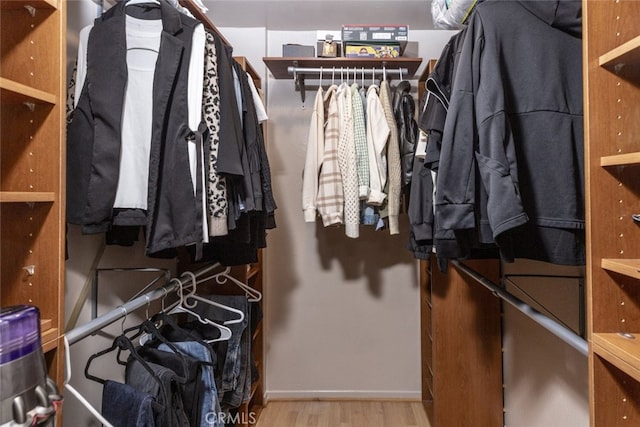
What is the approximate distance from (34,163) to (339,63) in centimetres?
167

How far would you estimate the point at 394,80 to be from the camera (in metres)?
2.36

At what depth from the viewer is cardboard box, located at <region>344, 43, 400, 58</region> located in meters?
2.10

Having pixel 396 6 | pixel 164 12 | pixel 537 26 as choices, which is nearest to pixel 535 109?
pixel 537 26

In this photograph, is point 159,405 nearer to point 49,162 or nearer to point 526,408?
point 49,162

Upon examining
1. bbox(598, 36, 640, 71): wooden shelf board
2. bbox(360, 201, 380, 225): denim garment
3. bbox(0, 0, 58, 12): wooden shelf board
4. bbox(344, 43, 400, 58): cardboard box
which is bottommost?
bbox(360, 201, 380, 225): denim garment

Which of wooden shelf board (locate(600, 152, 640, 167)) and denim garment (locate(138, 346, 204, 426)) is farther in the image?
denim garment (locate(138, 346, 204, 426))

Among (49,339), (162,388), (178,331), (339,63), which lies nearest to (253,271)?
(178,331)

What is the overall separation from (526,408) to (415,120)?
1.43 m

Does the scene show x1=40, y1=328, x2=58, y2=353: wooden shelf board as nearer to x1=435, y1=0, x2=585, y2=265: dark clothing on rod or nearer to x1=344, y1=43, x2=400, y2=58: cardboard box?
x1=435, y1=0, x2=585, y2=265: dark clothing on rod

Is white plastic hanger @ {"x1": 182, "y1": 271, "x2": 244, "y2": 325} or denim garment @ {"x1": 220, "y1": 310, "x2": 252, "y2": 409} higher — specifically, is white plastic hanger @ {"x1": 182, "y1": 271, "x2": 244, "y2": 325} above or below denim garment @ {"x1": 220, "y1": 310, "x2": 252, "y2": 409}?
above

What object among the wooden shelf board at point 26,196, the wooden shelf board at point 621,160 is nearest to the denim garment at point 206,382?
the wooden shelf board at point 26,196

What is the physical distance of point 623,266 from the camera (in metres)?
0.69

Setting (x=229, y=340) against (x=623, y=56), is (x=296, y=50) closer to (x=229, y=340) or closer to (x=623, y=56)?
(x=229, y=340)

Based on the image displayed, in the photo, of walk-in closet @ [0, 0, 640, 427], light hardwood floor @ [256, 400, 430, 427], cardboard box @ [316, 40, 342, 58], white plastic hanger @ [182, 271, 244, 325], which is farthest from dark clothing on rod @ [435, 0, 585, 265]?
light hardwood floor @ [256, 400, 430, 427]
